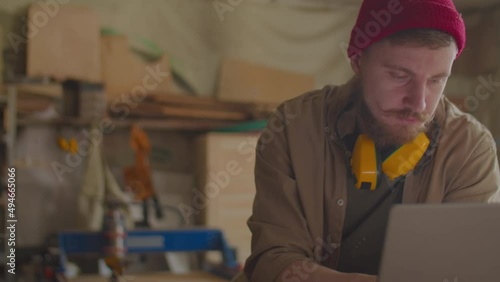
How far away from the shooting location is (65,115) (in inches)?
147

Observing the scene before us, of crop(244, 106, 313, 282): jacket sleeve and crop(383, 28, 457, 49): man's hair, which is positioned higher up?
crop(383, 28, 457, 49): man's hair

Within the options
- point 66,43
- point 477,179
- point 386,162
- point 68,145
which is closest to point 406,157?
point 386,162

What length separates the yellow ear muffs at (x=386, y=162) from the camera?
49.8 inches

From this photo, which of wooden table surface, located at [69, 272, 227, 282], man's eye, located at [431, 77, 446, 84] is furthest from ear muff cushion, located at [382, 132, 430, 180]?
wooden table surface, located at [69, 272, 227, 282]

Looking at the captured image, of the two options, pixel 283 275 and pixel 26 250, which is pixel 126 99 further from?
pixel 283 275

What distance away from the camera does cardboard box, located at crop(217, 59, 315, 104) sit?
4113mm

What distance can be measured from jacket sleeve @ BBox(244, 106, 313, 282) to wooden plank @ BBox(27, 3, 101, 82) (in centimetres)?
261

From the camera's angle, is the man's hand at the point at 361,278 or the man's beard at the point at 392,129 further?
the man's beard at the point at 392,129

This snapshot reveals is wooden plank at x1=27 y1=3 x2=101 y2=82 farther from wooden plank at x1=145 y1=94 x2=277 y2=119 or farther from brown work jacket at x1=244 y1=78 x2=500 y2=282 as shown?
brown work jacket at x1=244 y1=78 x2=500 y2=282

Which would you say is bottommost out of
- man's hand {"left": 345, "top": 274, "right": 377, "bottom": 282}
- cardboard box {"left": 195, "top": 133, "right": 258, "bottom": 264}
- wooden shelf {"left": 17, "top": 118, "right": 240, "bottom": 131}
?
cardboard box {"left": 195, "top": 133, "right": 258, "bottom": 264}

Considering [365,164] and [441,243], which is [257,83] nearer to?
[365,164]

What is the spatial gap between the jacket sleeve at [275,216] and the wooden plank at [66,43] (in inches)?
103

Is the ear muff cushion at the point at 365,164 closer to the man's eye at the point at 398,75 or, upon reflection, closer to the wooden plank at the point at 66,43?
the man's eye at the point at 398,75

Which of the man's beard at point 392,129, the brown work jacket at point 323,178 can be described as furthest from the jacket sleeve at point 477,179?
the man's beard at point 392,129
